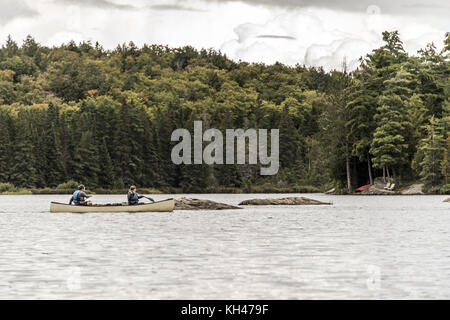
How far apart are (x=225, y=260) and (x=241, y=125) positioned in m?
139

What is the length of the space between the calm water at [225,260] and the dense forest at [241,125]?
54.0 meters

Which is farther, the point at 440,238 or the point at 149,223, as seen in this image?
the point at 149,223

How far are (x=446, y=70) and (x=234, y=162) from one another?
130 feet

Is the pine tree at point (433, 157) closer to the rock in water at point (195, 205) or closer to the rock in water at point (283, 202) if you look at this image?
the rock in water at point (283, 202)

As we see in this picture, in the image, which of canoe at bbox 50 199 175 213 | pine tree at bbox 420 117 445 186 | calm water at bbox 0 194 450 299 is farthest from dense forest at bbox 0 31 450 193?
calm water at bbox 0 194 450 299

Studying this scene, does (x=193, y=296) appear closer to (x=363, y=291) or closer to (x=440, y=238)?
(x=363, y=291)

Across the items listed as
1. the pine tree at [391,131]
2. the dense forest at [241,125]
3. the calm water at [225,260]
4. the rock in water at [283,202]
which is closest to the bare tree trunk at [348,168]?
the dense forest at [241,125]

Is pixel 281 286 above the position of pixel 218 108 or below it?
below

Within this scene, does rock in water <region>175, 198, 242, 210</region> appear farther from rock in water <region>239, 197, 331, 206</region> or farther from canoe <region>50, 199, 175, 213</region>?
rock in water <region>239, 197, 331, 206</region>

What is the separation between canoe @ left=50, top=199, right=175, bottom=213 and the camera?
47.2 m

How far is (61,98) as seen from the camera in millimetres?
187375

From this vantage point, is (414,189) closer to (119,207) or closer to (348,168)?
(348,168)

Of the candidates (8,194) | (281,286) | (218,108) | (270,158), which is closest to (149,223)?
(281,286)

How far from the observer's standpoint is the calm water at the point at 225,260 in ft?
59.3
